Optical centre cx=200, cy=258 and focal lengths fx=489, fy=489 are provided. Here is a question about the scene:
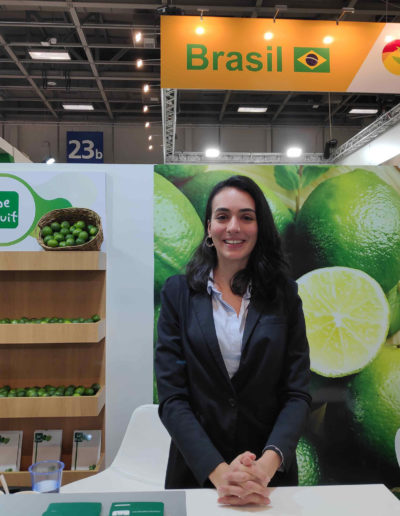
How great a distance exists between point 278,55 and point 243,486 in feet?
12.6

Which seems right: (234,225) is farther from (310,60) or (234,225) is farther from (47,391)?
(310,60)

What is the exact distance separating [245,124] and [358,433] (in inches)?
367

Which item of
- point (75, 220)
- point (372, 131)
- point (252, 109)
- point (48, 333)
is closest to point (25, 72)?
point (252, 109)

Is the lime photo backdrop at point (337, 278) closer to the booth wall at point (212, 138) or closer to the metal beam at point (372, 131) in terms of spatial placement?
the metal beam at point (372, 131)

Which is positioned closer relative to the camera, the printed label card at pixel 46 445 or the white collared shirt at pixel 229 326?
the white collared shirt at pixel 229 326

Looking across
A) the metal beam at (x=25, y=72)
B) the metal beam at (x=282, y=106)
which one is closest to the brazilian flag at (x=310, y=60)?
the metal beam at (x=25, y=72)

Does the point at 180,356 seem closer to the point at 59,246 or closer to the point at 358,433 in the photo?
the point at 59,246

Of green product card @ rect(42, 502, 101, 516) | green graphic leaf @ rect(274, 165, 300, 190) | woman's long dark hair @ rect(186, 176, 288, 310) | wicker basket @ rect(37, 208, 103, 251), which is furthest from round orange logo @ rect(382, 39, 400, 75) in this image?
green product card @ rect(42, 502, 101, 516)

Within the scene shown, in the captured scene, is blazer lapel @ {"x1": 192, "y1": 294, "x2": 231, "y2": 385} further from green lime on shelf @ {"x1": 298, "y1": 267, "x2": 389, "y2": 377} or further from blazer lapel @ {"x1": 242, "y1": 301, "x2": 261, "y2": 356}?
green lime on shelf @ {"x1": 298, "y1": 267, "x2": 389, "y2": 377}

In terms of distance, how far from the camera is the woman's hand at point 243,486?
4.32ft

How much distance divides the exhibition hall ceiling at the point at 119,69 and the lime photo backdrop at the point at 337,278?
2.15 m

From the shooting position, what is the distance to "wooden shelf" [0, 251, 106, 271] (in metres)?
3.38

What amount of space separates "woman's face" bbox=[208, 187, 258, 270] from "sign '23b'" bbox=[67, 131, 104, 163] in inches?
356

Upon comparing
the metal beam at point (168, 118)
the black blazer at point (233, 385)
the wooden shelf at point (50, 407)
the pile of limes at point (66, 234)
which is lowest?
the wooden shelf at point (50, 407)
